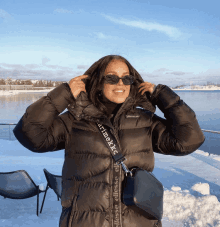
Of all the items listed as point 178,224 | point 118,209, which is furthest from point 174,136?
point 178,224

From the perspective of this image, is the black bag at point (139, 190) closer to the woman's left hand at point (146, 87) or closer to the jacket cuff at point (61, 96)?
the jacket cuff at point (61, 96)

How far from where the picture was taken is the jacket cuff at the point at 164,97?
180 centimetres

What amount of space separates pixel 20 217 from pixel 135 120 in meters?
3.07

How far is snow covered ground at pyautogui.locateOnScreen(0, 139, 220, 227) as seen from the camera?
3508mm

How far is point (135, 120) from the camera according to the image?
178 cm

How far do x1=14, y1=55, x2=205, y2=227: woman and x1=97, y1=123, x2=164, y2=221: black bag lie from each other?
5cm

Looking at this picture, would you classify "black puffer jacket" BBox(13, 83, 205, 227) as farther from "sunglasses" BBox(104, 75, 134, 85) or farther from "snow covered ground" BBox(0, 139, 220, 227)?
"snow covered ground" BBox(0, 139, 220, 227)

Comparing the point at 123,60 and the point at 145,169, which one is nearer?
the point at 145,169

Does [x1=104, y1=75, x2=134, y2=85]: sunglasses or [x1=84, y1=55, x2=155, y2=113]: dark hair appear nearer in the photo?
[x1=104, y1=75, x2=134, y2=85]: sunglasses

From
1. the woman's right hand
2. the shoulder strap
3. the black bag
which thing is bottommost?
the black bag

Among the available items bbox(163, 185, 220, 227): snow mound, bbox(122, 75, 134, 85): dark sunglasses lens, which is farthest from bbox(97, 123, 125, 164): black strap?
bbox(163, 185, 220, 227): snow mound

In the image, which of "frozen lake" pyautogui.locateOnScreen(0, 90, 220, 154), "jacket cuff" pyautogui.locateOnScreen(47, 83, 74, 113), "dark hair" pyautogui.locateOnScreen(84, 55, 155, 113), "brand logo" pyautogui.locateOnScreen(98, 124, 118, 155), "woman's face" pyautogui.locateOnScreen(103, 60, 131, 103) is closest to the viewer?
"brand logo" pyautogui.locateOnScreen(98, 124, 118, 155)

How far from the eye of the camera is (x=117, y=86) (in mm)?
1846

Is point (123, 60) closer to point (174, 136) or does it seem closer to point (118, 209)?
point (174, 136)
